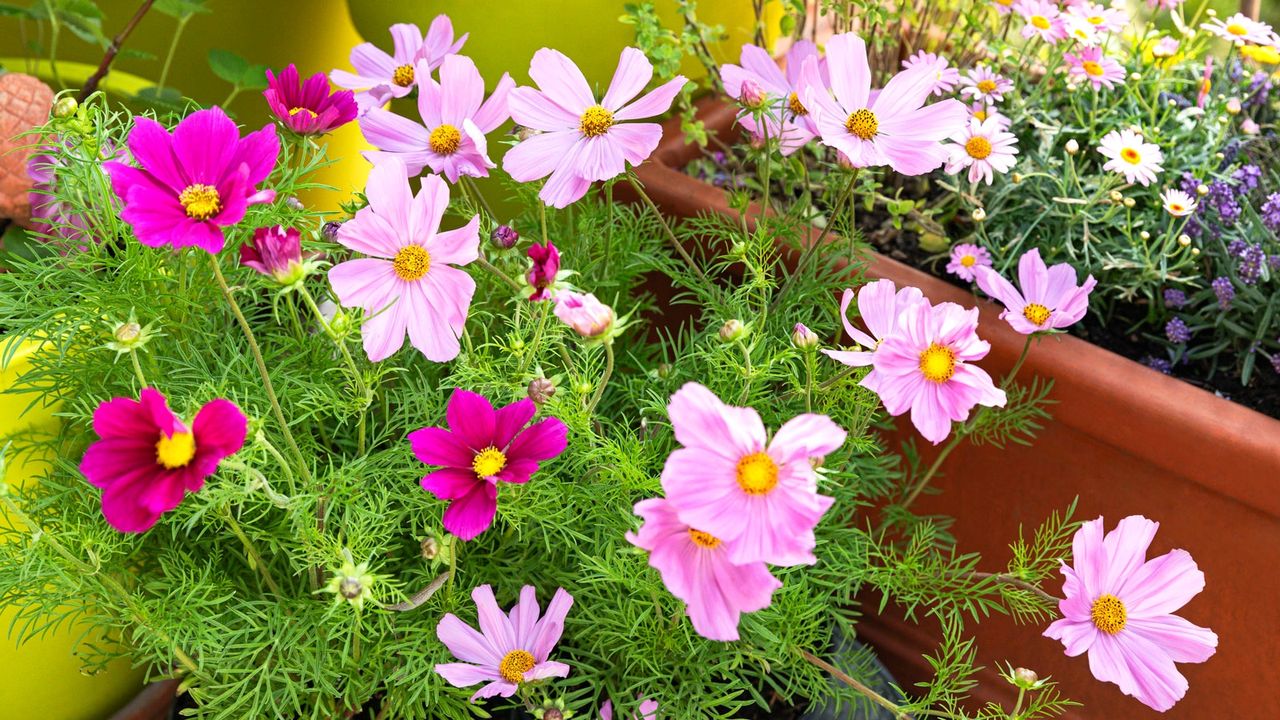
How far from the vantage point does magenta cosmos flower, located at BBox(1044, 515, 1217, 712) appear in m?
0.51

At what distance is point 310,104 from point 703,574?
0.34m

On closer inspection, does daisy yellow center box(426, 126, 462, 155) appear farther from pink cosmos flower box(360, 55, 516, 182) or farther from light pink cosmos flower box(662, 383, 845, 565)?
light pink cosmos flower box(662, 383, 845, 565)

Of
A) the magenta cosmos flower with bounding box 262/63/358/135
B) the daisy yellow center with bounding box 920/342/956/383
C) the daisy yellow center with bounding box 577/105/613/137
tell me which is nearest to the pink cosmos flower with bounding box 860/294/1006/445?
the daisy yellow center with bounding box 920/342/956/383

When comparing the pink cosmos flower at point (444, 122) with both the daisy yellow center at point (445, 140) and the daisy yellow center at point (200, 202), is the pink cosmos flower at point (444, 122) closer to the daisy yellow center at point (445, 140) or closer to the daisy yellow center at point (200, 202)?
the daisy yellow center at point (445, 140)

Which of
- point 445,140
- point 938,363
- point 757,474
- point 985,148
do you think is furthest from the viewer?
point 985,148

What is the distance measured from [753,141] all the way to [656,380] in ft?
0.52

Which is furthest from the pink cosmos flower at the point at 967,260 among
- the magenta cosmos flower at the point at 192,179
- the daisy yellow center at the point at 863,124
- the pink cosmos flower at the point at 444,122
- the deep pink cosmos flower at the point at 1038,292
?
the magenta cosmos flower at the point at 192,179

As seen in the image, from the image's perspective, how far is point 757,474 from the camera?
1.31 feet

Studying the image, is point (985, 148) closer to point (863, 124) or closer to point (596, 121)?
point (863, 124)

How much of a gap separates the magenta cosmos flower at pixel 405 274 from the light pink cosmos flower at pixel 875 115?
0.20m

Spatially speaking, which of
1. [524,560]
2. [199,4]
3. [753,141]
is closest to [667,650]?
[524,560]

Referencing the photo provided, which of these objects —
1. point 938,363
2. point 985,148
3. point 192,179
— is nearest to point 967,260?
point 985,148

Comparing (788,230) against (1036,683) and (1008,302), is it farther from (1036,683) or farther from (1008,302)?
(1036,683)

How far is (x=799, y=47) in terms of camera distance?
2.23 feet
